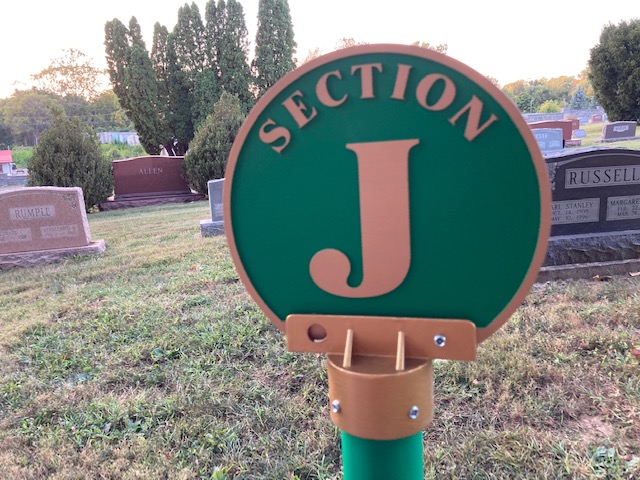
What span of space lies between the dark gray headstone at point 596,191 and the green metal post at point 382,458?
164 inches

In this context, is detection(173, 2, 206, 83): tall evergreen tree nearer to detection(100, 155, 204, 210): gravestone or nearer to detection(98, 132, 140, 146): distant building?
detection(100, 155, 204, 210): gravestone

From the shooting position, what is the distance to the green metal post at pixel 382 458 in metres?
0.88

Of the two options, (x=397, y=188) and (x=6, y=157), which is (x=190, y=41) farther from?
(x=6, y=157)

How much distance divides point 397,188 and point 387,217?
50 millimetres

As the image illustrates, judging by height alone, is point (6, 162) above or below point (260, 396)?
above

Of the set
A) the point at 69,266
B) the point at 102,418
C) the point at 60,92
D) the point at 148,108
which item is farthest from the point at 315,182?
the point at 60,92

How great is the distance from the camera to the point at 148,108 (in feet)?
66.5

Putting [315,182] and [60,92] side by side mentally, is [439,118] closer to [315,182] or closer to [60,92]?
[315,182]

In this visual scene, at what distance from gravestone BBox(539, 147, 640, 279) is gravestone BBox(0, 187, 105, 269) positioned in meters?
6.04

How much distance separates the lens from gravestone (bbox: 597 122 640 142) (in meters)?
18.6

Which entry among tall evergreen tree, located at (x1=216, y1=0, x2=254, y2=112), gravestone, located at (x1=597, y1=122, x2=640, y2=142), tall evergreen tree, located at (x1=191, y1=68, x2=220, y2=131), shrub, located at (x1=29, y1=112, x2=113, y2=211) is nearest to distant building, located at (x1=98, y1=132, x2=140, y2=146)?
tall evergreen tree, located at (x1=216, y1=0, x2=254, y2=112)

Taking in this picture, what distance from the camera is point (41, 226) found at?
274 inches

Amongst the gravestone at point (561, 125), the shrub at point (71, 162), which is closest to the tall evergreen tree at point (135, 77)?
the shrub at point (71, 162)

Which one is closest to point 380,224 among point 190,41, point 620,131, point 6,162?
point 620,131
